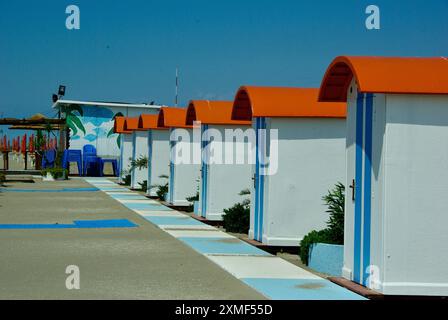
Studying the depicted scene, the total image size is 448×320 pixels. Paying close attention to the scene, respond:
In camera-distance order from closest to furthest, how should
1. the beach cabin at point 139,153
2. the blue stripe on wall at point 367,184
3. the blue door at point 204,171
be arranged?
the blue stripe on wall at point 367,184 → the blue door at point 204,171 → the beach cabin at point 139,153

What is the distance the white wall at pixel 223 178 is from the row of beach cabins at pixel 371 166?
12.8ft

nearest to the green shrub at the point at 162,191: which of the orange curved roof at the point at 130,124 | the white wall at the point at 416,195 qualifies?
the orange curved roof at the point at 130,124

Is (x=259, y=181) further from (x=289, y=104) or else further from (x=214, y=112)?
(x=214, y=112)

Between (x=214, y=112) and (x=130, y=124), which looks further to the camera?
(x=130, y=124)

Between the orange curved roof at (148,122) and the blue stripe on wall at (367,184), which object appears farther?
the orange curved roof at (148,122)

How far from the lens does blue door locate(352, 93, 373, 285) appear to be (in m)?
10.1

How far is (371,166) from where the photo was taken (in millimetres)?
10062

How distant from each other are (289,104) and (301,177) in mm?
1259

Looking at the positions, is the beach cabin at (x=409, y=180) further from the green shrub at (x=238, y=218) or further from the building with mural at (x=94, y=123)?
the building with mural at (x=94, y=123)

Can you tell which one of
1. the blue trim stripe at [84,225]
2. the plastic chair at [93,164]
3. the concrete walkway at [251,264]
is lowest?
the concrete walkway at [251,264]

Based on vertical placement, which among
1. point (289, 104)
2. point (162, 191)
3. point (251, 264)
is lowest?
point (251, 264)

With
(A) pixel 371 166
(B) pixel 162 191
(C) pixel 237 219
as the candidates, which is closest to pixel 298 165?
(C) pixel 237 219

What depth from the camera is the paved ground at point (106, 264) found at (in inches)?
385
